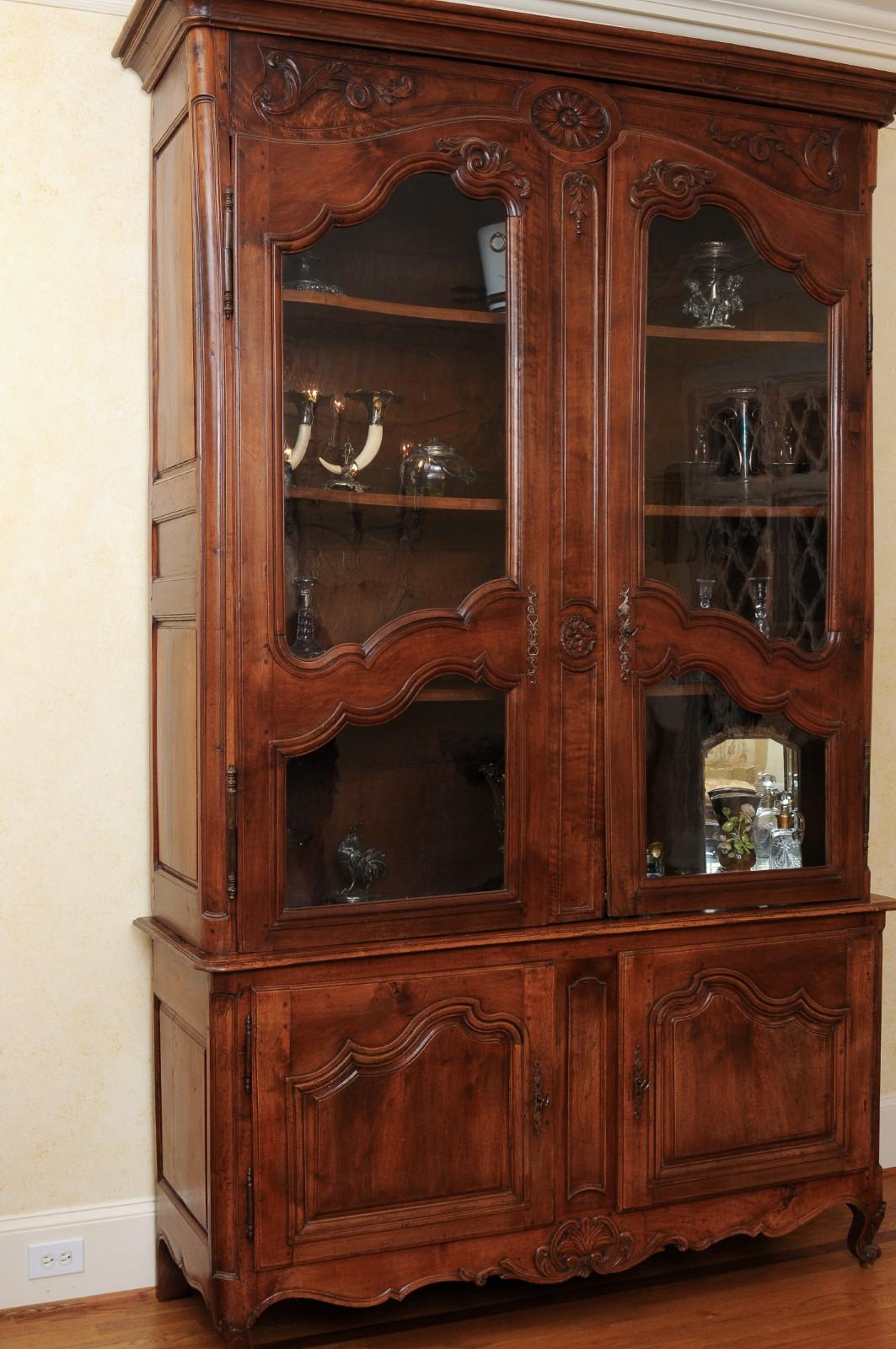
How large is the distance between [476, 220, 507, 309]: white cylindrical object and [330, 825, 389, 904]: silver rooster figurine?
1004 mm

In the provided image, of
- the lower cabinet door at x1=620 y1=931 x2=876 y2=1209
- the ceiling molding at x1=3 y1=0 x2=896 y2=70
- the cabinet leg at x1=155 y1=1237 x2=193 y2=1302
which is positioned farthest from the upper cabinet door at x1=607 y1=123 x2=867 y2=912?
the cabinet leg at x1=155 y1=1237 x2=193 y2=1302

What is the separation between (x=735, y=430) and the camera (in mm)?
2721

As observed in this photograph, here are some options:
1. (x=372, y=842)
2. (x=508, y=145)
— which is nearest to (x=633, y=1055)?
(x=372, y=842)

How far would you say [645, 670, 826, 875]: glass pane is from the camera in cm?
266

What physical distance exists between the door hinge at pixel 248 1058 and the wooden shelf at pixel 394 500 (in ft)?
2.99

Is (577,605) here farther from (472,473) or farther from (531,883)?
(531,883)

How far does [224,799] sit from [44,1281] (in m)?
1.13

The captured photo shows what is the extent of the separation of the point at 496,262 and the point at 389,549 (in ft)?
1.85

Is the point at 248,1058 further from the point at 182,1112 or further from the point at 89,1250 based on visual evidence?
the point at 89,1250

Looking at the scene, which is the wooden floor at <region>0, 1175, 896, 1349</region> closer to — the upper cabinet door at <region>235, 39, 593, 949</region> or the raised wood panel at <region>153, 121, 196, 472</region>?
the upper cabinet door at <region>235, 39, 593, 949</region>

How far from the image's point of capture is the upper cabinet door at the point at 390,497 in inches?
92.1

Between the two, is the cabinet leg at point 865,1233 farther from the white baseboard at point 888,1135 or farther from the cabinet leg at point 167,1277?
the cabinet leg at point 167,1277

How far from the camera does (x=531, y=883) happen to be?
255cm

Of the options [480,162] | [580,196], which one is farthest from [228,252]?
[580,196]
